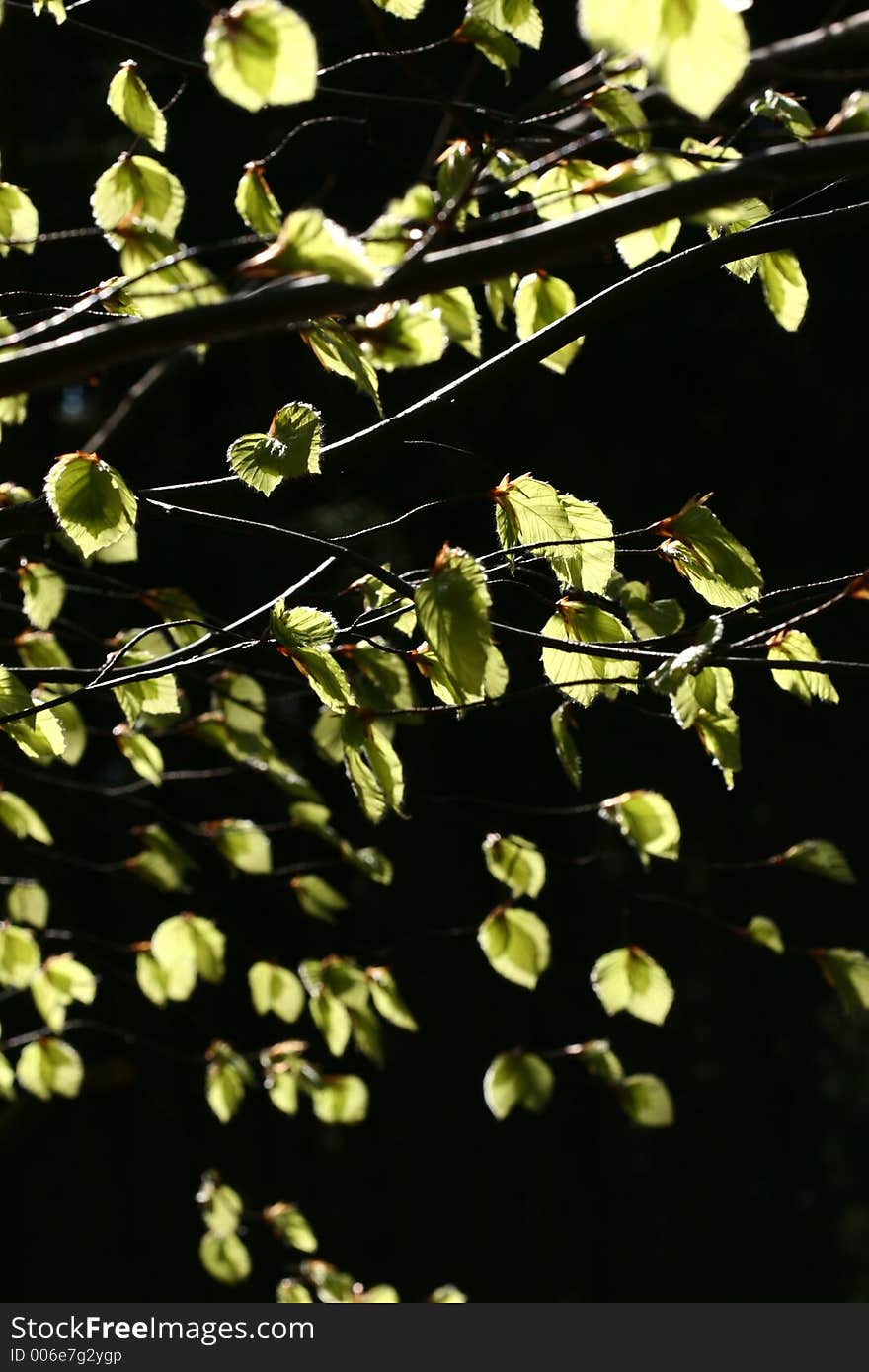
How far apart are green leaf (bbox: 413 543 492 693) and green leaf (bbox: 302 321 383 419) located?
181 millimetres

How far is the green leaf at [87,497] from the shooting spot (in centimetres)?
75

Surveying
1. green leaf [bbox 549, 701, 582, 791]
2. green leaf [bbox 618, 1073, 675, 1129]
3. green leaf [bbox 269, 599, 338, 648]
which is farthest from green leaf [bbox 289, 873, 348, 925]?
green leaf [bbox 269, 599, 338, 648]

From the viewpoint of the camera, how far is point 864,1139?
4254 millimetres

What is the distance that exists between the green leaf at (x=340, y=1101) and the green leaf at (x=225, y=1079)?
94mm

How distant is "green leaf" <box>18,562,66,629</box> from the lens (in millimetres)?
1143

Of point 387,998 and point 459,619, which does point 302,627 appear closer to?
point 459,619

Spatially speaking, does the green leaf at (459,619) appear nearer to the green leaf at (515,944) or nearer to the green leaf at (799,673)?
the green leaf at (799,673)

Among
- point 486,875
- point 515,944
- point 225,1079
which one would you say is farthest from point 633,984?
point 486,875

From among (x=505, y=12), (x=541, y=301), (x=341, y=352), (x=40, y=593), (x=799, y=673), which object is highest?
(x=505, y=12)

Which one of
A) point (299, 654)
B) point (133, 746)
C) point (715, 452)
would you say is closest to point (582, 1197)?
point (715, 452)

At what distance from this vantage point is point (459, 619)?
654 millimetres
